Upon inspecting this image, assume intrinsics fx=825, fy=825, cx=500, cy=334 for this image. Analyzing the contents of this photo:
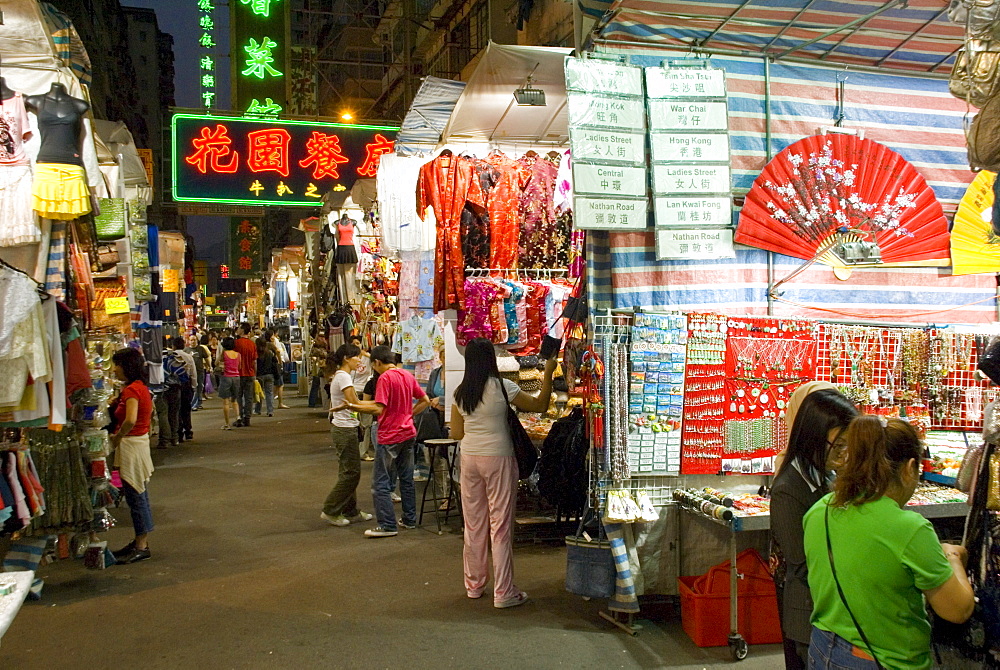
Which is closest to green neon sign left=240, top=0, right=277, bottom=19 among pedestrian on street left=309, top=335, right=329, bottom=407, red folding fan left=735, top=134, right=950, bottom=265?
pedestrian on street left=309, top=335, right=329, bottom=407

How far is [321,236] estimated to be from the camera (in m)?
13.7

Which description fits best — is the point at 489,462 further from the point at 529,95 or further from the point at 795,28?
the point at 795,28

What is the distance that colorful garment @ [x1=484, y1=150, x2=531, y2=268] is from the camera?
7.38m

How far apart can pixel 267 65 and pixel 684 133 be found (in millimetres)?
15282

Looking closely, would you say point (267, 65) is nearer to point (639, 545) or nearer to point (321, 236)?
point (321, 236)

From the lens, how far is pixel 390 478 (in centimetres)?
792

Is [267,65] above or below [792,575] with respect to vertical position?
above

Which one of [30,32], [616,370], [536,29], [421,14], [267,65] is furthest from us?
[421,14]

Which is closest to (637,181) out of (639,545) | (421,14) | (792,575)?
(639,545)

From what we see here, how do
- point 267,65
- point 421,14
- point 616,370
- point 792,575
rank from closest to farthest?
point 792,575
point 616,370
point 267,65
point 421,14

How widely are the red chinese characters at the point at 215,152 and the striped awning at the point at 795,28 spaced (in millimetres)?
11484

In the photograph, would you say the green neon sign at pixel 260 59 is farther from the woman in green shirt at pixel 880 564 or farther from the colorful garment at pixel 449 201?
the woman in green shirt at pixel 880 564

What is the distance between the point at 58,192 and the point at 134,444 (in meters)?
2.45

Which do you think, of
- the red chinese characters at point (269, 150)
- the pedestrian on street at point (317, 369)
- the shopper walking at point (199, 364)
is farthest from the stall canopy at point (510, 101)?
the shopper walking at point (199, 364)
